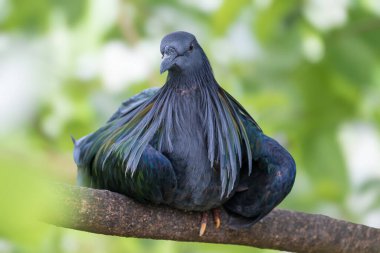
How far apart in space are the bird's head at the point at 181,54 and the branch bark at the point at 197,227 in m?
0.41

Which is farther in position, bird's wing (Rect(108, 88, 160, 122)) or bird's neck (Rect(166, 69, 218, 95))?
bird's wing (Rect(108, 88, 160, 122))

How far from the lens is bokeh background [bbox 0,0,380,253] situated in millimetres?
3023

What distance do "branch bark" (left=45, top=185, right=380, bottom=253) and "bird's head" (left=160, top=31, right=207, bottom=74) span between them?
0.41m

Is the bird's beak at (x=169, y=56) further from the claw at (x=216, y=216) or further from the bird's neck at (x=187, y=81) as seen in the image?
the claw at (x=216, y=216)

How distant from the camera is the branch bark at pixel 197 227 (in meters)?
1.77

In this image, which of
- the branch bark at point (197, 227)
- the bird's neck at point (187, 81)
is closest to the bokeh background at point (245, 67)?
the branch bark at point (197, 227)

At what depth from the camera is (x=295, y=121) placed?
139 inches

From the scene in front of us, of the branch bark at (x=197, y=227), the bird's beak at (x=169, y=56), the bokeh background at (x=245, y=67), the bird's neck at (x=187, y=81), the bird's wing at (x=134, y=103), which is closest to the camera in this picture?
the branch bark at (x=197, y=227)

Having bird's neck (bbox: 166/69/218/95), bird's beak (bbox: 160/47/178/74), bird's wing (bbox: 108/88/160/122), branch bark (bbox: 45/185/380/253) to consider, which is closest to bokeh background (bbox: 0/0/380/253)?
bird's wing (bbox: 108/88/160/122)

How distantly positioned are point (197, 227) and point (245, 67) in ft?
5.51

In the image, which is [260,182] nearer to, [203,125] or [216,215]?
[216,215]

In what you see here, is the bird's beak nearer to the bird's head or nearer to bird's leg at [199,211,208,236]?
the bird's head

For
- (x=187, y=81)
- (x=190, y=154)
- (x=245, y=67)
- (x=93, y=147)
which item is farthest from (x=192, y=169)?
(x=245, y=67)

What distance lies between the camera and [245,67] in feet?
11.9
